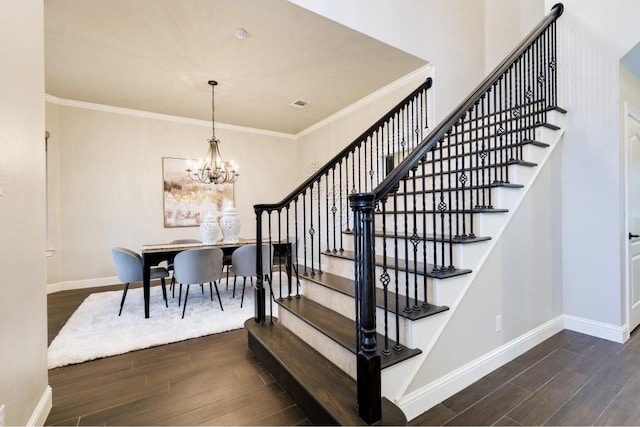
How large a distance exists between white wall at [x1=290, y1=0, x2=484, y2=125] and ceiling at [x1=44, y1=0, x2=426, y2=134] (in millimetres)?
112

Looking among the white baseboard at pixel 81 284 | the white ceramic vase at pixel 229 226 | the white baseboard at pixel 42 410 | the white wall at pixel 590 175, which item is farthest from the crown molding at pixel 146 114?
the white wall at pixel 590 175

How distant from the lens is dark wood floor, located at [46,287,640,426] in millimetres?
1721

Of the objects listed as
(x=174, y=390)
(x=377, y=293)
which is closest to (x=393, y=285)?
(x=377, y=293)

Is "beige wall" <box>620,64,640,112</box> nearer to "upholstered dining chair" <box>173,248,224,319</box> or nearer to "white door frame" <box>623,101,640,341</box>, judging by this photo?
"white door frame" <box>623,101,640,341</box>

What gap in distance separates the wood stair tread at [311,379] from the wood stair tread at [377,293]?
0.46 m

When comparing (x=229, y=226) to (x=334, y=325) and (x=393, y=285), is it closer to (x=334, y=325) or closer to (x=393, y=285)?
(x=334, y=325)

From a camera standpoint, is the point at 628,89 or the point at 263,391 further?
the point at 628,89

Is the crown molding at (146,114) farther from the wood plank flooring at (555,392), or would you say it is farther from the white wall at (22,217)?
the wood plank flooring at (555,392)

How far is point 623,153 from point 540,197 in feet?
2.70

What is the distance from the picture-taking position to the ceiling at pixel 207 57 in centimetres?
282

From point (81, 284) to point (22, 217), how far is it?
4.26m

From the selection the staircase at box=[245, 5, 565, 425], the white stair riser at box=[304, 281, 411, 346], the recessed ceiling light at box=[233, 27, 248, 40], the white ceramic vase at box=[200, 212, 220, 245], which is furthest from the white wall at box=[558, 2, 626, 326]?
the white ceramic vase at box=[200, 212, 220, 245]

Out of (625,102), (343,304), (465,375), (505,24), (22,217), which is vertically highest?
(505,24)

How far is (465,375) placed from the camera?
198 cm
